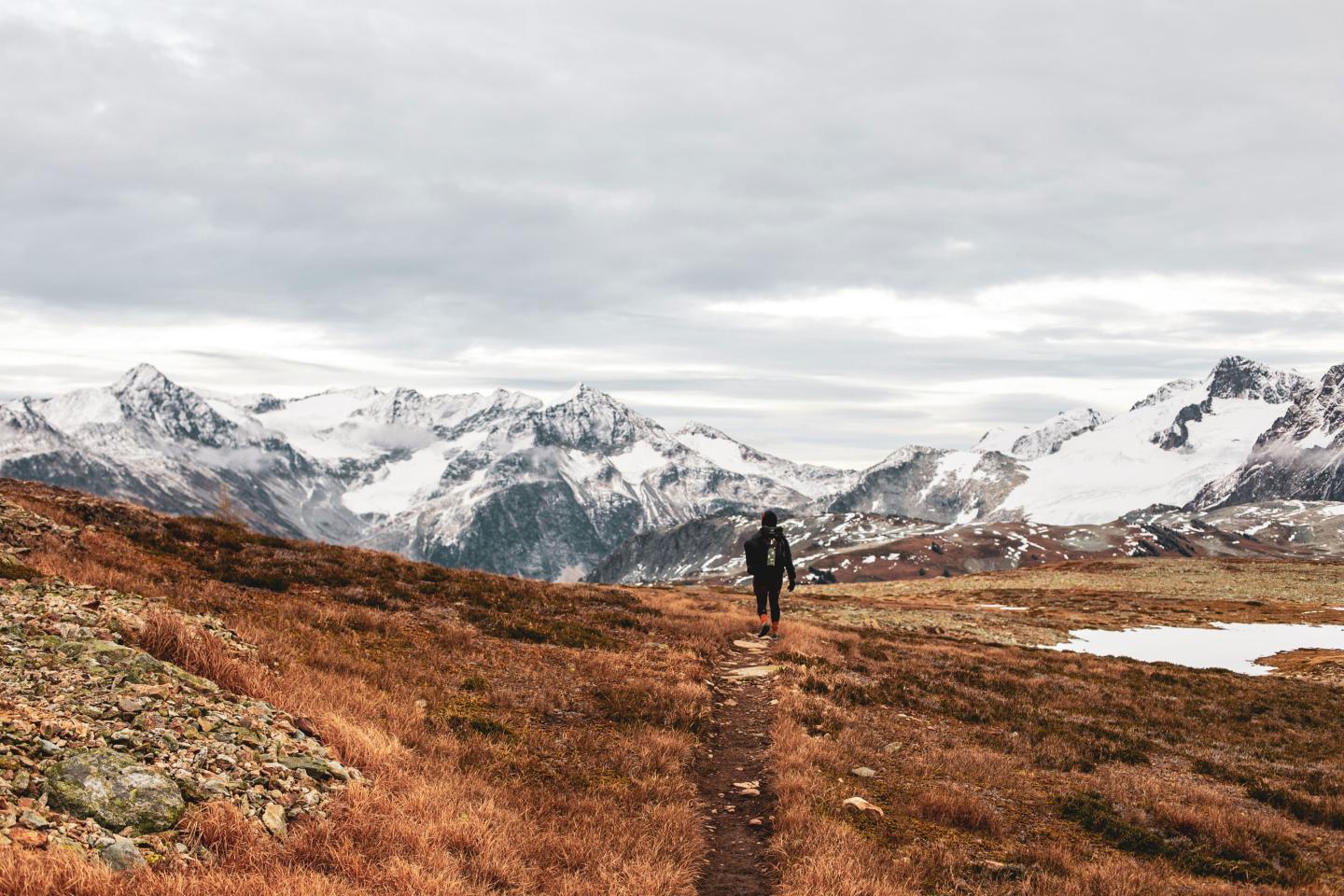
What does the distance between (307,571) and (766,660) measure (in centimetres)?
1458

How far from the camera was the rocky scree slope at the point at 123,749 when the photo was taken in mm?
6738

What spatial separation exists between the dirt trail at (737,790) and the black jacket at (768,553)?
4.96 meters

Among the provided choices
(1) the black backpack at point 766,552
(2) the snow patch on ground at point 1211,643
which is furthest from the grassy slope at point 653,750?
(2) the snow patch on ground at point 1211,643

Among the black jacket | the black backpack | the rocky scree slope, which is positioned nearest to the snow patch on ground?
the black jacket

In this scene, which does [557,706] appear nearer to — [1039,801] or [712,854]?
[712,854]

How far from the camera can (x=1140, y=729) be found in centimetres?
2038

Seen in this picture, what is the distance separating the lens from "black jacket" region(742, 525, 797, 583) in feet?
81.5

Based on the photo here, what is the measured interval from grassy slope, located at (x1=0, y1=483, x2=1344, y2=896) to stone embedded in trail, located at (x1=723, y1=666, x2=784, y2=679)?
61 centimetres

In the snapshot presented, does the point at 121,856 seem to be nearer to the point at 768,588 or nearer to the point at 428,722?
the point at 428,722

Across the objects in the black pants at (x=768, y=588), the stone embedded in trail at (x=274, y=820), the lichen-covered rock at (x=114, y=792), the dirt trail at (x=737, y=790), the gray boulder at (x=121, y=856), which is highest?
the lichen-covered rock at (x=114, y=792)

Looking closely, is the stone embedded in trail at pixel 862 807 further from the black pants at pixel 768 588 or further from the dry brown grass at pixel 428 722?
the black pants at pixel 768 588

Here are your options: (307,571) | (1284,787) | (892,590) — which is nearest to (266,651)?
(307,571)

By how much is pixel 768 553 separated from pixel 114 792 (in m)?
19.4

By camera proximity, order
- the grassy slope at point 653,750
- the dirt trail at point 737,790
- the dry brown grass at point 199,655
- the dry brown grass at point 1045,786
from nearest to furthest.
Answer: the grassy slope at point 653,750, the dirt trail at point 737,790, the dry brown grass at point 1045,786, the dry brown grass at point 199,655
